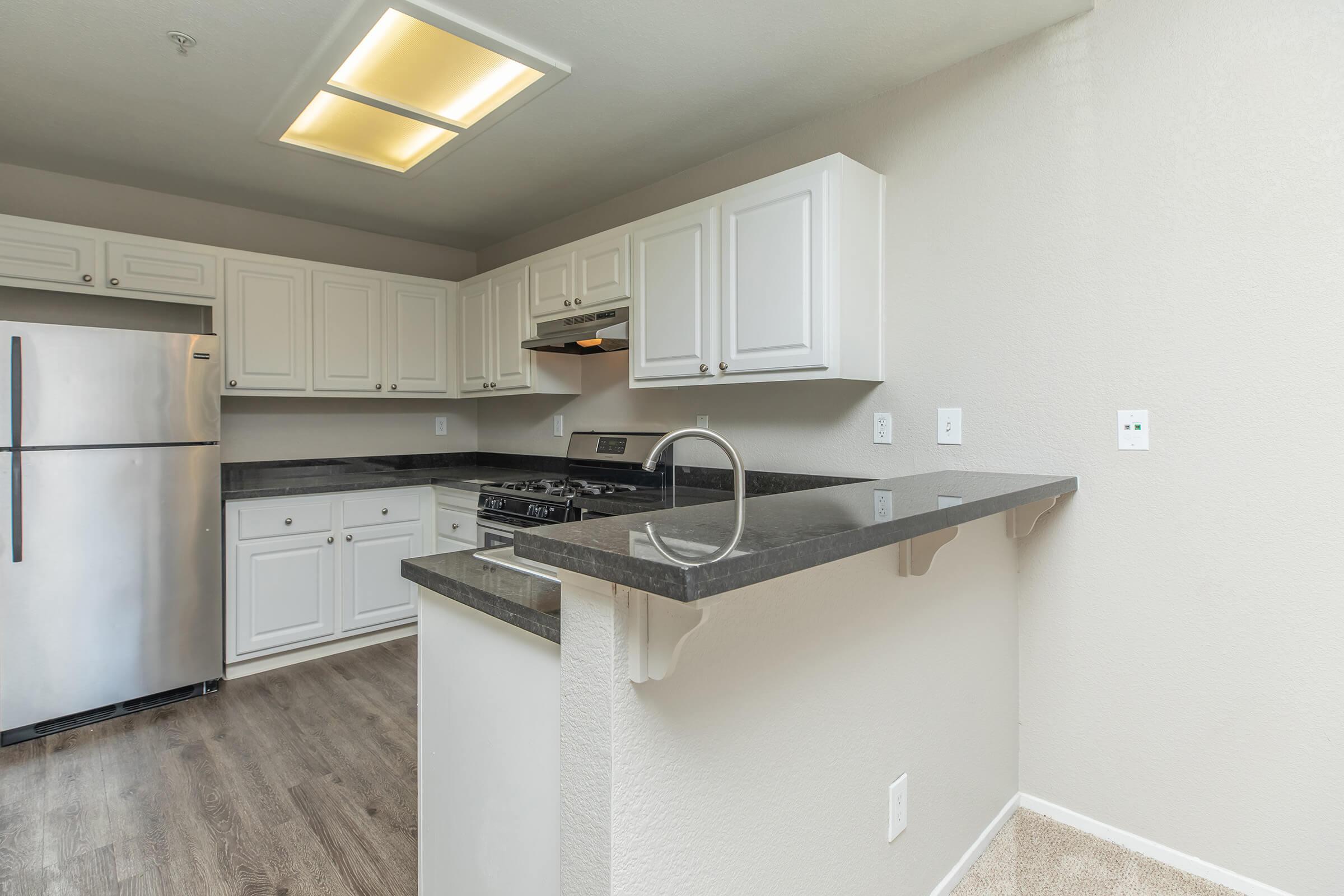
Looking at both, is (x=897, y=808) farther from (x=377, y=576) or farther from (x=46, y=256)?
(x=46, y=256)

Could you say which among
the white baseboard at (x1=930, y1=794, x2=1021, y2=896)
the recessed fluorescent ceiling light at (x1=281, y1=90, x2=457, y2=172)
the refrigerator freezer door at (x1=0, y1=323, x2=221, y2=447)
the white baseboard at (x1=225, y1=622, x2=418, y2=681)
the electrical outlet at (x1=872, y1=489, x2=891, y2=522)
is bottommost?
the white baseboard at (x1=930, y1=794, x2=1021, y2=896)

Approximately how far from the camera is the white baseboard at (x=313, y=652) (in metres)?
3.14

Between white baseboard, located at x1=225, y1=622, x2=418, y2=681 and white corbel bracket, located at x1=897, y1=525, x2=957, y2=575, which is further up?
white corbel bracket, located at x1=897, y1=525, x2=957, y2=575

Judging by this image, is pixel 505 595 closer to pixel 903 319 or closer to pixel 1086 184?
pixel 903 319

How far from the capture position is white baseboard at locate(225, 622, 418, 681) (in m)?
3.14

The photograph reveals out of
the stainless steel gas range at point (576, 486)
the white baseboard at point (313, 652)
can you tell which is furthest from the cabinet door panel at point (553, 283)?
the white baseboard at point (313, 652)

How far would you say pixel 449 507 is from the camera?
3.64 metres

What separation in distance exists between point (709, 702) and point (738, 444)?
1994mm

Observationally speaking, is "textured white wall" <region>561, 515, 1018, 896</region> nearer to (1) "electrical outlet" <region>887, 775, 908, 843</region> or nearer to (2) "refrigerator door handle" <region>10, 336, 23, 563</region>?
(1) "electrical outlet" <region>887, 775, 908, 843</region>

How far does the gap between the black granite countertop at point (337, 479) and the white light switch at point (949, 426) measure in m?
2.25

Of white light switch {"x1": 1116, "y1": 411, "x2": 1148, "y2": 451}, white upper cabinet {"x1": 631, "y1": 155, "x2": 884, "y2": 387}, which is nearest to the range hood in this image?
white upper cabinet {"x1": 631, "y1": 155, "x2": 884, "y2": 387}

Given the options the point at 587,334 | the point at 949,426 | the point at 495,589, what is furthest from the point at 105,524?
the point at 949,426

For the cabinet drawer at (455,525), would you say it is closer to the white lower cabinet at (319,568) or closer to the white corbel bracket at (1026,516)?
the white lower cabinet at (319,568)

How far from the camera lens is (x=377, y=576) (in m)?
3.53
